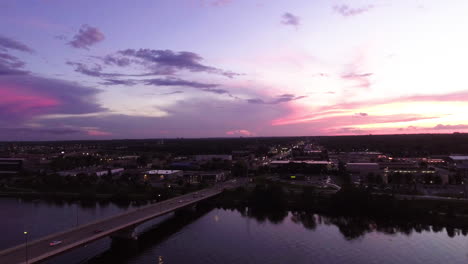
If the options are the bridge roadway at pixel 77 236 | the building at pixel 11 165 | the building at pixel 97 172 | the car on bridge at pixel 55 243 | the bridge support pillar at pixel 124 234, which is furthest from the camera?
the building at pixel 11 165

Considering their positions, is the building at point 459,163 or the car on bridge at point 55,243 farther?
the building at point 459,163

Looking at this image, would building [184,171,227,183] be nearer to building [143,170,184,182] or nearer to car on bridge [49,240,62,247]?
building [143,170,184,182]

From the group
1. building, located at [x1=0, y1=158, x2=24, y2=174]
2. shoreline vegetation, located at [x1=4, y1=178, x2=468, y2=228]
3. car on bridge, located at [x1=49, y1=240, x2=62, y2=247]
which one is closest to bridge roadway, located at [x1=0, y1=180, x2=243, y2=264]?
car on bridge, located at [x1=49, y1=240, x2=62, y2=247]

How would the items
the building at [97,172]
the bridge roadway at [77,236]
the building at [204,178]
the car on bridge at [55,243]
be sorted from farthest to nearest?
the building at [97,172], the building at [204,178], the car on bridge at [55,243], the bridge roadway at [77,236]

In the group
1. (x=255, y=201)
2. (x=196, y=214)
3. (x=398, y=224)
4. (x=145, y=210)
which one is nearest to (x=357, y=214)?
(x=398, y=224)

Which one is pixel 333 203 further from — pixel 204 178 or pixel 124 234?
pixel 204 178

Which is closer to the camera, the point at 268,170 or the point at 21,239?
the point at 21,239

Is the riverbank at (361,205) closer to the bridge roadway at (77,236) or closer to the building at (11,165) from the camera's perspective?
the bridge roadway at (77,236)

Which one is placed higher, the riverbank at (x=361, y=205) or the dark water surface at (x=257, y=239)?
the riverbank at (x=361, y=205)

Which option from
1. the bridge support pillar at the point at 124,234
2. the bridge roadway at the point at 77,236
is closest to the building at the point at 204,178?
the bridge roadway at the point at 77,236

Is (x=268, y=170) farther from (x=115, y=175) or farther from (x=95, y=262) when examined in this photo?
(x=95, y=262)
